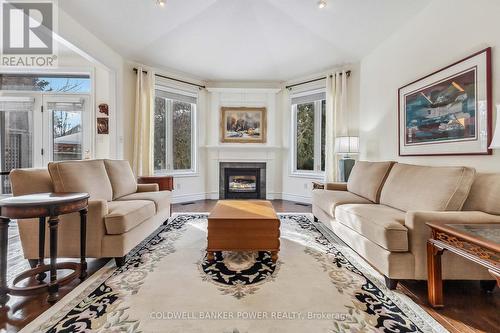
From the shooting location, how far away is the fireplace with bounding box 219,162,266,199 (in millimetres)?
5570

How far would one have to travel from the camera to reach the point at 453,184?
1950 mm

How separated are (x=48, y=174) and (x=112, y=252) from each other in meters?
1.00

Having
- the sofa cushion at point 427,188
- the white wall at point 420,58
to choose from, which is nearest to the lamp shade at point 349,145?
the white wall at point 420,58

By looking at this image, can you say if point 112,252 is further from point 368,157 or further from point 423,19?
point 423,19

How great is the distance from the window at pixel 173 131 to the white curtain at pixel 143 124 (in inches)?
15.1

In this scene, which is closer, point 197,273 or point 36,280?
point 36,280

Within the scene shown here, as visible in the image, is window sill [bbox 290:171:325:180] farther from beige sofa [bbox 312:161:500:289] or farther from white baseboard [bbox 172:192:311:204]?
beige sofa [bbox 312:161:500:289]

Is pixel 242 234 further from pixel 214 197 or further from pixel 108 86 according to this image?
pixel 108 86

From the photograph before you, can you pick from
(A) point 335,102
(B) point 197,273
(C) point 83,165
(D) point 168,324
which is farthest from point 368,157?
(C) point 83,165

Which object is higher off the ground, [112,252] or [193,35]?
[193,35]

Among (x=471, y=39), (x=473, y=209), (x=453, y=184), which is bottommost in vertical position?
(x=473, y=209)

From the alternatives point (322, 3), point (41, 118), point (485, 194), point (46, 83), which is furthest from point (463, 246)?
point (46, 83)

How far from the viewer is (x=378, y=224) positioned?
1.89m

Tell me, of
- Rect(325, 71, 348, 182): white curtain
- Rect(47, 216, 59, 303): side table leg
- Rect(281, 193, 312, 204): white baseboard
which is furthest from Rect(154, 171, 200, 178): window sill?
Rect(47, 216, 59, 303): side table leg
